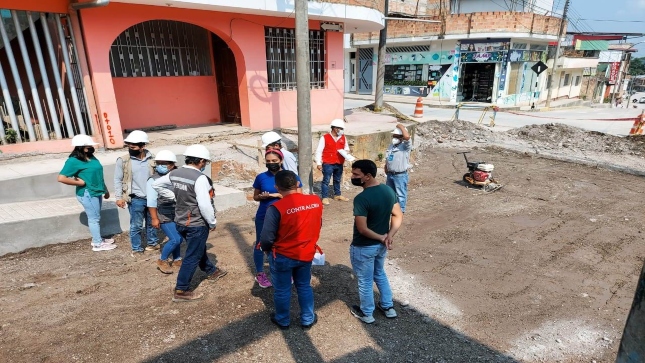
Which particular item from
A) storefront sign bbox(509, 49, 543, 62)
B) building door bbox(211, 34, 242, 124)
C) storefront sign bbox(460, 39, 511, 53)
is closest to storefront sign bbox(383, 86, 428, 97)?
storefront sign bbox(460, 39, 511, 53)

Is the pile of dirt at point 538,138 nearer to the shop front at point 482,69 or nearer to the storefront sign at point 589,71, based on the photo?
the shop front at point 482,69

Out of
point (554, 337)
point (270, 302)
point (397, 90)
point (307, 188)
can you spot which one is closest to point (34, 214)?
point (270, 302)

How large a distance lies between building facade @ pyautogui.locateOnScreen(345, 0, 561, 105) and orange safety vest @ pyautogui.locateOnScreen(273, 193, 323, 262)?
2222cm

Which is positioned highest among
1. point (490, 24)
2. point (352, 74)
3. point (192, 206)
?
point (490, 24)

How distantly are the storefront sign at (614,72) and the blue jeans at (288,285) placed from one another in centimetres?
5529

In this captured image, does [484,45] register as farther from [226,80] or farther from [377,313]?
[377,313]

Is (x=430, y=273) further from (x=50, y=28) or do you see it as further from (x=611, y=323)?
(x=50, y=28)

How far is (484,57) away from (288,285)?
85.1 ft

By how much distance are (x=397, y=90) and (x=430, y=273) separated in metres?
26.4

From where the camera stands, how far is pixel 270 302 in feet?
13.2

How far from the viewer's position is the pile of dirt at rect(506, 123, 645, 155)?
1208 centimetres

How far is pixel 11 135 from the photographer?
6.86 m

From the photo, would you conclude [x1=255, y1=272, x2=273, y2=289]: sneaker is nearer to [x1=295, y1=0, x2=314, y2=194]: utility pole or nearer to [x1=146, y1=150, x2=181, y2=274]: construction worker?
[x1=146, y1=150, x2=181, y2=274]: construction worker

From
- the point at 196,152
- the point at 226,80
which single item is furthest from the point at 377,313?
the point at 226,80
